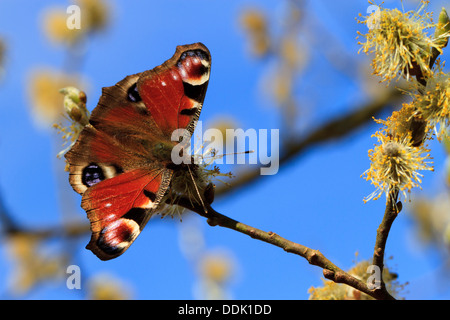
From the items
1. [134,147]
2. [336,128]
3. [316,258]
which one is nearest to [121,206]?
[134,147]

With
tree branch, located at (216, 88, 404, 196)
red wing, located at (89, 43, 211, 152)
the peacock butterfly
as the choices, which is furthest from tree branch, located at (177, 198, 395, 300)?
tree branch, located at (216, 88, 404, 196)

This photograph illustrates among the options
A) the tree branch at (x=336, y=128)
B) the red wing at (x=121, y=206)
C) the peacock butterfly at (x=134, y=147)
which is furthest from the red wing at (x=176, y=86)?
the tree branch at (x=336, y=128)

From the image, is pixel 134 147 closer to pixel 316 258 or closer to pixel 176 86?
pixel 176 86

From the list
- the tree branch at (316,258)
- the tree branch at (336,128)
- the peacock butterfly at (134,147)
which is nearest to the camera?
the tree branch at (316,258)

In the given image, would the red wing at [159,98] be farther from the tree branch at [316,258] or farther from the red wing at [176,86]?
the tree branch at [316,258]

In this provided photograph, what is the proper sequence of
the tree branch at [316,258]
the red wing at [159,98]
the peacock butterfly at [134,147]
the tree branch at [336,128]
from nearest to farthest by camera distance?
the tree branch at [316,258]
the peacock butterfly at [134,147]
the red wing at [159,98]
the tree branch at [336,128]

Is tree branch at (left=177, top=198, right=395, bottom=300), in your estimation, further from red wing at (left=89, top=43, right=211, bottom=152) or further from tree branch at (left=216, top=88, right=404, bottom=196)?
tree branch at (left=216, top=88, right=404, bottom=196)

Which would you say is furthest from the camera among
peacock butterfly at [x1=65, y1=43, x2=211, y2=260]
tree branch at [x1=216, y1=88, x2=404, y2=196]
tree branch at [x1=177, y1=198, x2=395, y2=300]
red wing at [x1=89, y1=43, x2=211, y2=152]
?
tree branch at [x1=216, y1=88, x2=404, y2=196]

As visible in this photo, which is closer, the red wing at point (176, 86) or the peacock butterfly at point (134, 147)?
the peacock butterfly at point (134, 147)
